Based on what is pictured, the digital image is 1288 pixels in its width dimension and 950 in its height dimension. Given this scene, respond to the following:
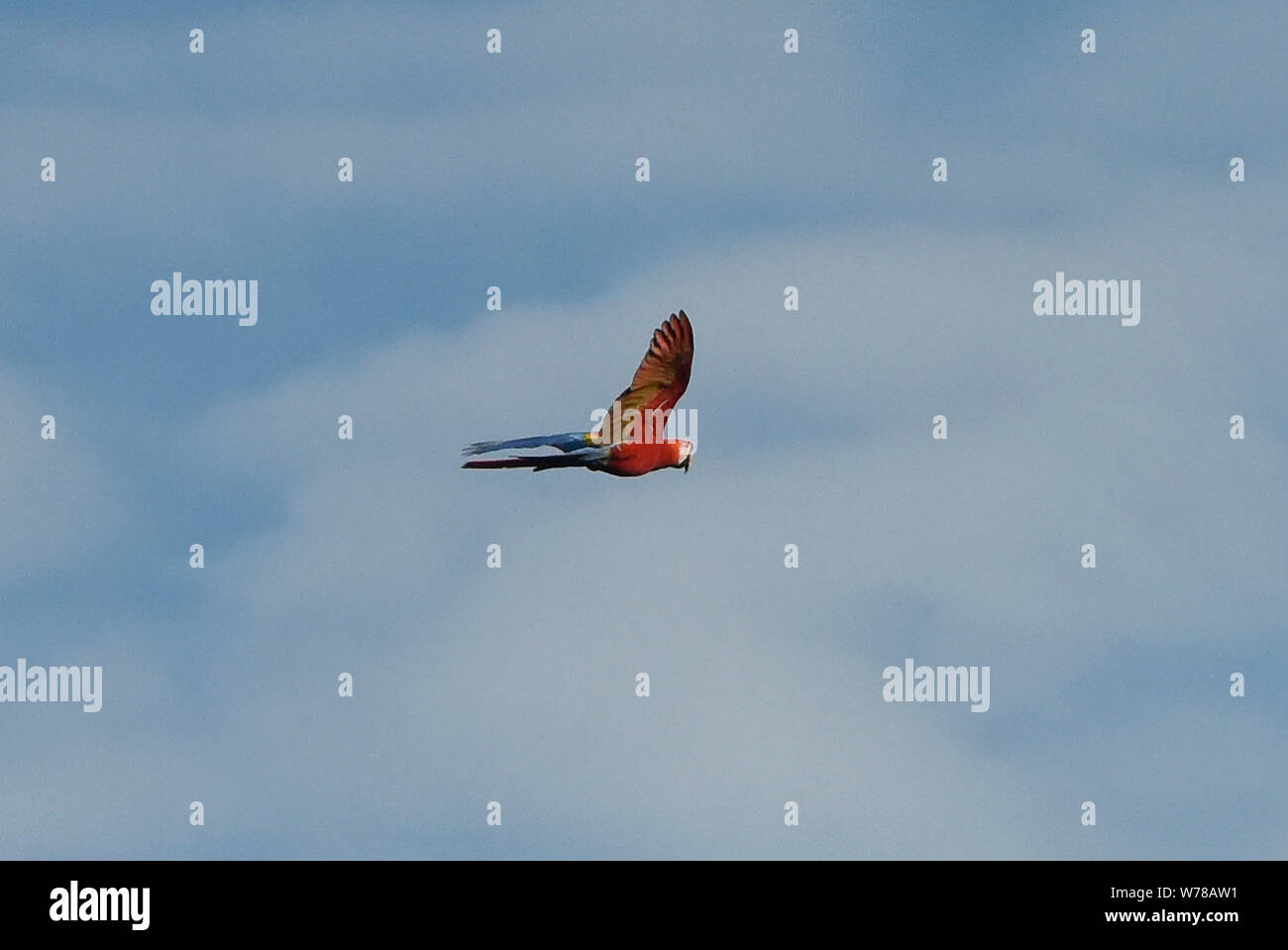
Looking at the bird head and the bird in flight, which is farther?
the bird head

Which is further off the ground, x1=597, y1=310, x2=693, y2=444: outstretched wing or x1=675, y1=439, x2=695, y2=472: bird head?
x1=597, y1=310, x2=693, y2=444: outstretched wing

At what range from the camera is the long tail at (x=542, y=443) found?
37812 millimetres

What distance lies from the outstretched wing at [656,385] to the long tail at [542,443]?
13.0 inches

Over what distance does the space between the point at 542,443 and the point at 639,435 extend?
1.88 meters

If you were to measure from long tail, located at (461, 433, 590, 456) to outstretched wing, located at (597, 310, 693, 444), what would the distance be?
331 mm

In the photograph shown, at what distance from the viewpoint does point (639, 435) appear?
130ft

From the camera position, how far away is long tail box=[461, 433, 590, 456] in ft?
124

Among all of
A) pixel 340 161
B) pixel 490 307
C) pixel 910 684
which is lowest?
pixel 910 684

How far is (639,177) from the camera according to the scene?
138 feet

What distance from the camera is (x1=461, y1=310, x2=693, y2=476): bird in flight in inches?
1513
